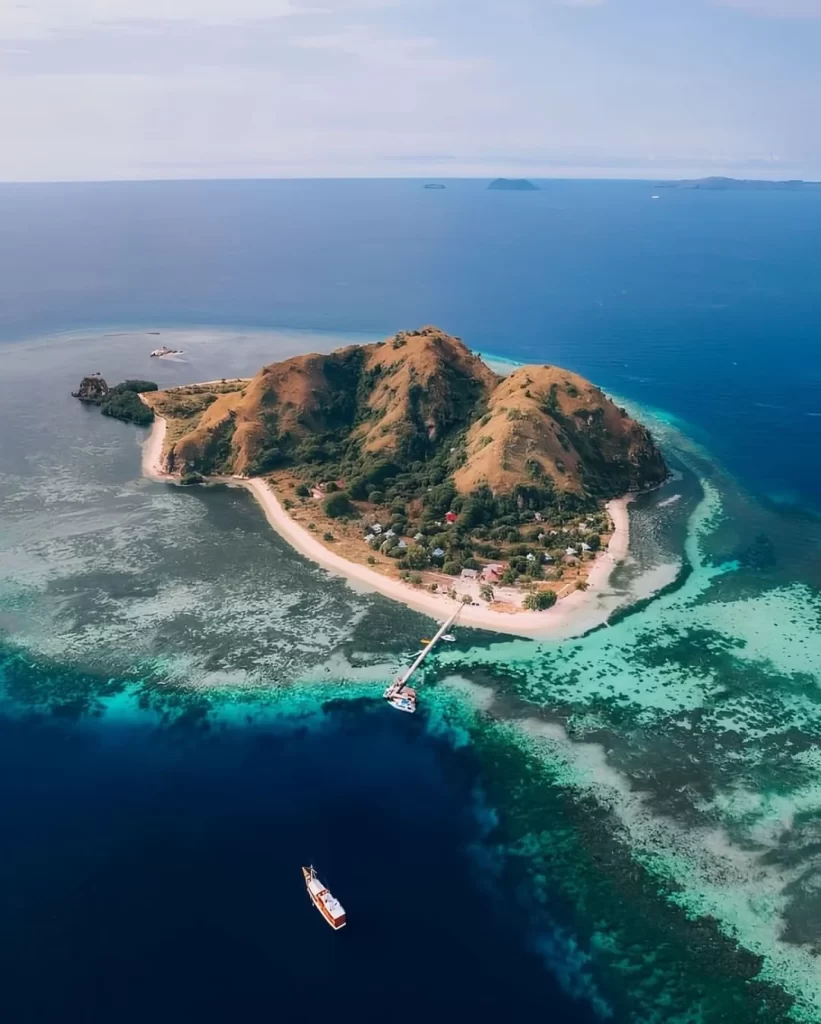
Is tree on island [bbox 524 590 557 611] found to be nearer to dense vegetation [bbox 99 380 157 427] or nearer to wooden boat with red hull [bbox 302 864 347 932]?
wooden boat with red hull [bbox 302 864 347 932]

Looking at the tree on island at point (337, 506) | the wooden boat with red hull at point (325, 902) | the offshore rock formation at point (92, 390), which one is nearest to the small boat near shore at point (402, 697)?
the wooden boat with red hull at point (325, 902)

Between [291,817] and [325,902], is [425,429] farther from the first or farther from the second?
[325,902]

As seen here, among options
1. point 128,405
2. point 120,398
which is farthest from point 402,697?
point 120,398

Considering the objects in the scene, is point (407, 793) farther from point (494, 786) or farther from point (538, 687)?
point (538, 687)

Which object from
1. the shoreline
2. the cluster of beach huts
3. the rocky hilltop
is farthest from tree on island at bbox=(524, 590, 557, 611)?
the rocky hilltop

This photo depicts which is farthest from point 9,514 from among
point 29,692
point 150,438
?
point 29,692

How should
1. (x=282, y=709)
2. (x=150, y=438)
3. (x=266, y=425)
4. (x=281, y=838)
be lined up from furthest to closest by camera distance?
(x=150, y=438), (x=266, y=425), (x=282, y=709), (x=281, y=838)

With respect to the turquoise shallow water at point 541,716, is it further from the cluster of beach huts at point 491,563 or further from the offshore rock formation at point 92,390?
the offshore rock formation at point 92,390
